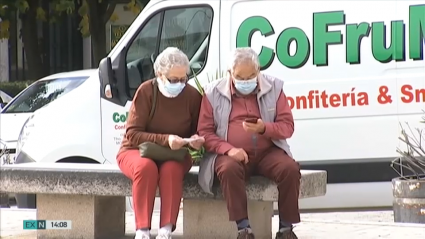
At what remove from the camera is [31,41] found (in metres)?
20.2

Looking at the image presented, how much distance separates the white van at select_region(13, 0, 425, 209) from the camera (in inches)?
322

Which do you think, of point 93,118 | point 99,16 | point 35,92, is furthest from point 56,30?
point 93,118

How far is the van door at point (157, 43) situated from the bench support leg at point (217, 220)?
2.47m

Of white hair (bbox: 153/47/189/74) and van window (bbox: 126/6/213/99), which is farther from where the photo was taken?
van window (bbox: 126/6/213/99)

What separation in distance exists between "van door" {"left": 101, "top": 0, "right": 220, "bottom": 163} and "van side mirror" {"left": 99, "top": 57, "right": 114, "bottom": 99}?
0.09 metres

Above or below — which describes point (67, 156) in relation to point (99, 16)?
below

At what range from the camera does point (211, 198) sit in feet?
19.9

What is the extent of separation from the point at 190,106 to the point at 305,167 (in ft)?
A: 8.12

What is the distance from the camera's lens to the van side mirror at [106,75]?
8586 mm

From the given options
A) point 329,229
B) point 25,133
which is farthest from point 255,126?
point 25,133

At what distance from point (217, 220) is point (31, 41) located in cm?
1461

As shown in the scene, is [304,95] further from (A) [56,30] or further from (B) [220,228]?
(A) [56,30]

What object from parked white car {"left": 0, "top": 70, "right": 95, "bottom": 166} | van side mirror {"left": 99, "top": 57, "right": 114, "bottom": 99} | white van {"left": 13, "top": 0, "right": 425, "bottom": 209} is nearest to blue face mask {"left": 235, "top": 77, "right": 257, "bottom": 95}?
white van {"left": 13, "top": 0, "right": 425, "bottom": 209}

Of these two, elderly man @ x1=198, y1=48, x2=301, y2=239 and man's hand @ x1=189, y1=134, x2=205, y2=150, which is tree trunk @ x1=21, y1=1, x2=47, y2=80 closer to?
elderly man @ x1=198, y1=48, x2=301, y2=239
